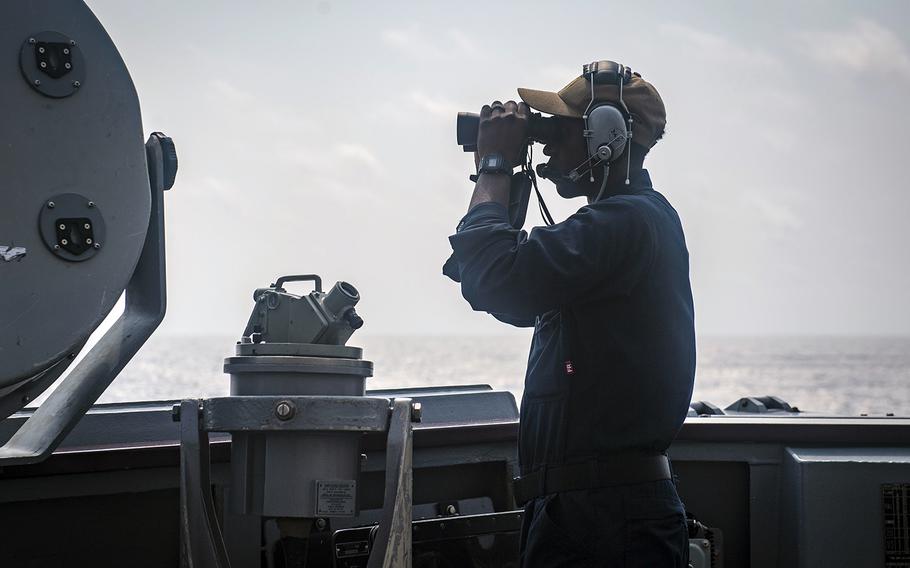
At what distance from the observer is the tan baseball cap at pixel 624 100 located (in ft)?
7.77

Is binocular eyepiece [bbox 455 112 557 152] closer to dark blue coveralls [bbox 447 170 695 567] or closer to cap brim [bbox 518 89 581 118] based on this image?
cap brim [bbox 518 89 581 118]

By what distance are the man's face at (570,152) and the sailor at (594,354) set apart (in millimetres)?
52

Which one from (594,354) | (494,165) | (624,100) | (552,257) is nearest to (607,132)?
(624,100)

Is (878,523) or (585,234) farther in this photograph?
(878,523)

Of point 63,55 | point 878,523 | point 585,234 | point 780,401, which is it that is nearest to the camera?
point 585,234

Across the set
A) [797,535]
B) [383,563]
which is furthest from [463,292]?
[797,535]

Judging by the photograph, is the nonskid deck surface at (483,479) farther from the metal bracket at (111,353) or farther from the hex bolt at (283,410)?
the hex bolt at (283,410)

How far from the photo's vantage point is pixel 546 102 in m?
2.37

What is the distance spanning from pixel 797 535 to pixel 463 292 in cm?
178

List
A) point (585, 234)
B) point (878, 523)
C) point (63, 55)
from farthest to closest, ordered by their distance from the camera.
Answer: point (878, 523) → point (63, 55) → point (585, 234)

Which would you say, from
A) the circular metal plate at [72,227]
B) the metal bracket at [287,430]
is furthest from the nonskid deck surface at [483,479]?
the circular metal plate at [72,227]

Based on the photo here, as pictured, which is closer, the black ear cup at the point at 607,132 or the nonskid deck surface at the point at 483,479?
the black ear cup at the point at 607,132

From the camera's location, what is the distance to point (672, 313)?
223cm

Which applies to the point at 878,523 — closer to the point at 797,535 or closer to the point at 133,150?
the point at 797,535
